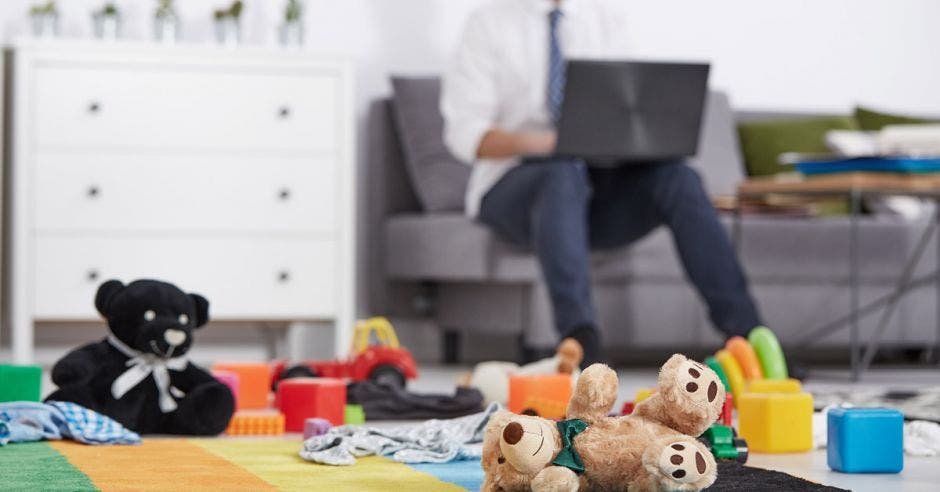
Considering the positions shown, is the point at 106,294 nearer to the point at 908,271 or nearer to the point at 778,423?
the point at 778,423

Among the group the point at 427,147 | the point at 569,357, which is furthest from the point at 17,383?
the point at 427,147

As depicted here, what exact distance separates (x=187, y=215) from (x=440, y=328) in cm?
90

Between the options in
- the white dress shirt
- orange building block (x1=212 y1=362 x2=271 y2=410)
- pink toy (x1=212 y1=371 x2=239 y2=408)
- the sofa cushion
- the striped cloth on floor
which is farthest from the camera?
the sofa cushion

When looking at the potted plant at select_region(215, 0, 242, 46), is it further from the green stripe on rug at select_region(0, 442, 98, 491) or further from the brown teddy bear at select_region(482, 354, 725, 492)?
the brown teddy bear at select_region(482, 354, 725, 492)

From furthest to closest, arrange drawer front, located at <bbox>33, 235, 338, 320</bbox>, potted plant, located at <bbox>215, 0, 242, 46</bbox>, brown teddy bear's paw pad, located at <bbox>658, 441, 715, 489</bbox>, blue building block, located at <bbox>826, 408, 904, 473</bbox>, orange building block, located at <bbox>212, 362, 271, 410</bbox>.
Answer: potted plant, located at <bbox>215, 0, 242, 46</bbox>, drawer front, located at <bbox>33, 235, 338, 320</bbox>, orange building block, located at <bbox>212, 362, 271, 410</bbox>, blue building block, located at <bbox>826, 408, 904, 473</bbox>, brown teddy bear's paw pad, located at <bbox>658, 441, 715, 489</bbox>

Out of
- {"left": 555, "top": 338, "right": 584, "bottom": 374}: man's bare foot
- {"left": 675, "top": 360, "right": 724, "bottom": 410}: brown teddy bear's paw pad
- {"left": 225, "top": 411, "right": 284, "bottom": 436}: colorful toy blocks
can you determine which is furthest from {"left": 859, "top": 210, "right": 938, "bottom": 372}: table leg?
{"left": 675, "top": 360, "right": 724, "bottom": 410}: brown teddy bear's paw pad

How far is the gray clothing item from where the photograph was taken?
173cm

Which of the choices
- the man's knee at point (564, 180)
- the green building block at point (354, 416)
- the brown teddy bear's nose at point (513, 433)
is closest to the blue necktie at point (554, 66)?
the man's knee at point (564, 180)

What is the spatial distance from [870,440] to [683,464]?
0.50m

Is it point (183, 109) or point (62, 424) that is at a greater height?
point (183, 109)

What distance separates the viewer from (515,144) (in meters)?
3.37

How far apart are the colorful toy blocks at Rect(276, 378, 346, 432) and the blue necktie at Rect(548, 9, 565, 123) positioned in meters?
1.52

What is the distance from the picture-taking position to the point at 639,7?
4668 millimetres

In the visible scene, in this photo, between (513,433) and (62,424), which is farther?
(62,424)
